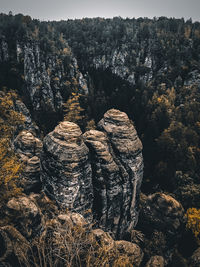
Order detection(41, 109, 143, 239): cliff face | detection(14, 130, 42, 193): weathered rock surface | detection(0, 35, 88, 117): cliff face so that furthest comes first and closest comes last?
detection(0, 35, 88, 117): cliff face, detection(14, 130, 42, 193): weathered rock surface, detection(41, 109, 143, 239): cliff face

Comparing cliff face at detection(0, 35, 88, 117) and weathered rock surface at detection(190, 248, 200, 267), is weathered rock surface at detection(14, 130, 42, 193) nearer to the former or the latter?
weathered rock surface at detection(190, 248, 200, 267)

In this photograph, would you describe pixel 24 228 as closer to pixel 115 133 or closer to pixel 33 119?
pixel 115 133

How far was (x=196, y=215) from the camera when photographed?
28562mm

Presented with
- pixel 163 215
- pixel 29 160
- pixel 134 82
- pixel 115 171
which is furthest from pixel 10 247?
pixel 134 82

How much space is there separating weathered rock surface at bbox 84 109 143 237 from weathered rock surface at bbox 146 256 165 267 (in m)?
5.78

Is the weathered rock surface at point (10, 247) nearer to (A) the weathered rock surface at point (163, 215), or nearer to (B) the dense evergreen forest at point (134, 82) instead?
(B) the dense evergreen forest at point (134, 82)

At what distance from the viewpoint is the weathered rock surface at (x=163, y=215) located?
27111mm

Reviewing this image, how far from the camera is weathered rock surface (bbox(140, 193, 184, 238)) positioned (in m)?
27.1

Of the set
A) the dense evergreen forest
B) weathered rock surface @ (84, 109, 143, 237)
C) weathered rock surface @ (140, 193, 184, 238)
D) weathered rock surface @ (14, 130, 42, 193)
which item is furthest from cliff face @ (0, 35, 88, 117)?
weathered rock surface @ (140, 193, 184, 238)

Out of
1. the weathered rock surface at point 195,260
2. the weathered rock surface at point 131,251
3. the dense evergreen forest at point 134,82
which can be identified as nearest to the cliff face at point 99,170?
the weathered rock surface at point 131,251

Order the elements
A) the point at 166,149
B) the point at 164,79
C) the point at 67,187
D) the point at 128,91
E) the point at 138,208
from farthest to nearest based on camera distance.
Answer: the point at 164,79 → the point at 128,91 → the point at 166,149 → the point at 138,208 → the point at 67,187

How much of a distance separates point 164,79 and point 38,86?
60.1 metres

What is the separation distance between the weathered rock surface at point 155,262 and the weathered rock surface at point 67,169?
11686 mm

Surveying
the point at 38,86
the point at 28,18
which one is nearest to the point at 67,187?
the point at 38,86
